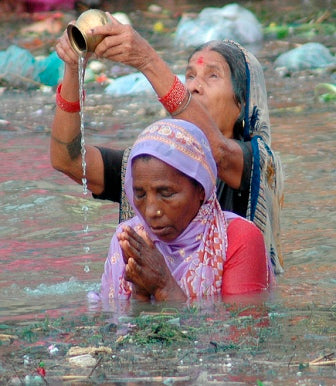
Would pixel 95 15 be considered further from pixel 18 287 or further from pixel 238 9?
pixel 238 9

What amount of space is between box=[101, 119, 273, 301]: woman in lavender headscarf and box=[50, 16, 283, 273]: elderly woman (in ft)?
1.27

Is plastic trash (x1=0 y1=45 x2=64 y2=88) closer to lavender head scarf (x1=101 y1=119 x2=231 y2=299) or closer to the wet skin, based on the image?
lavender head scarf (x1=101 y1=119 x2=231 y2=299)

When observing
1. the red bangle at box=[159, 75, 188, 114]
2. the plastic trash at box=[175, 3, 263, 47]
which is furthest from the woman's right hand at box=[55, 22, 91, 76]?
the plastic trash at box=[175, 3, 263, 47]

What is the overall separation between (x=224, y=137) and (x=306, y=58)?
860cm

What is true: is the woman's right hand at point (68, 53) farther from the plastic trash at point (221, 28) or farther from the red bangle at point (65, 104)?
the plastic trash at point (221, 28)

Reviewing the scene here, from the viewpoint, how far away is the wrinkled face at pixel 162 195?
4.59 m

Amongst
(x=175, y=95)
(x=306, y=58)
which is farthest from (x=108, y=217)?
(x=306, y=58)

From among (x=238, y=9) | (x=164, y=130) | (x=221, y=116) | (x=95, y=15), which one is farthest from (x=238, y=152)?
(x=238, y=9)

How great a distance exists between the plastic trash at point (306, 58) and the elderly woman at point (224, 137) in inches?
315

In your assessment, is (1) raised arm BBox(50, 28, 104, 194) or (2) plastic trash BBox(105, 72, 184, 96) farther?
(2) plastic trash BBox(105, 72, 184, 96)

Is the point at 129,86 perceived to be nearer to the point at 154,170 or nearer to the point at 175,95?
the point at 175,95

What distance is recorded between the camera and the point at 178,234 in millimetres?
4777

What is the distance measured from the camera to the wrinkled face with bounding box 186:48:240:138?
5395mm

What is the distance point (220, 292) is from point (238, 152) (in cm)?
76
